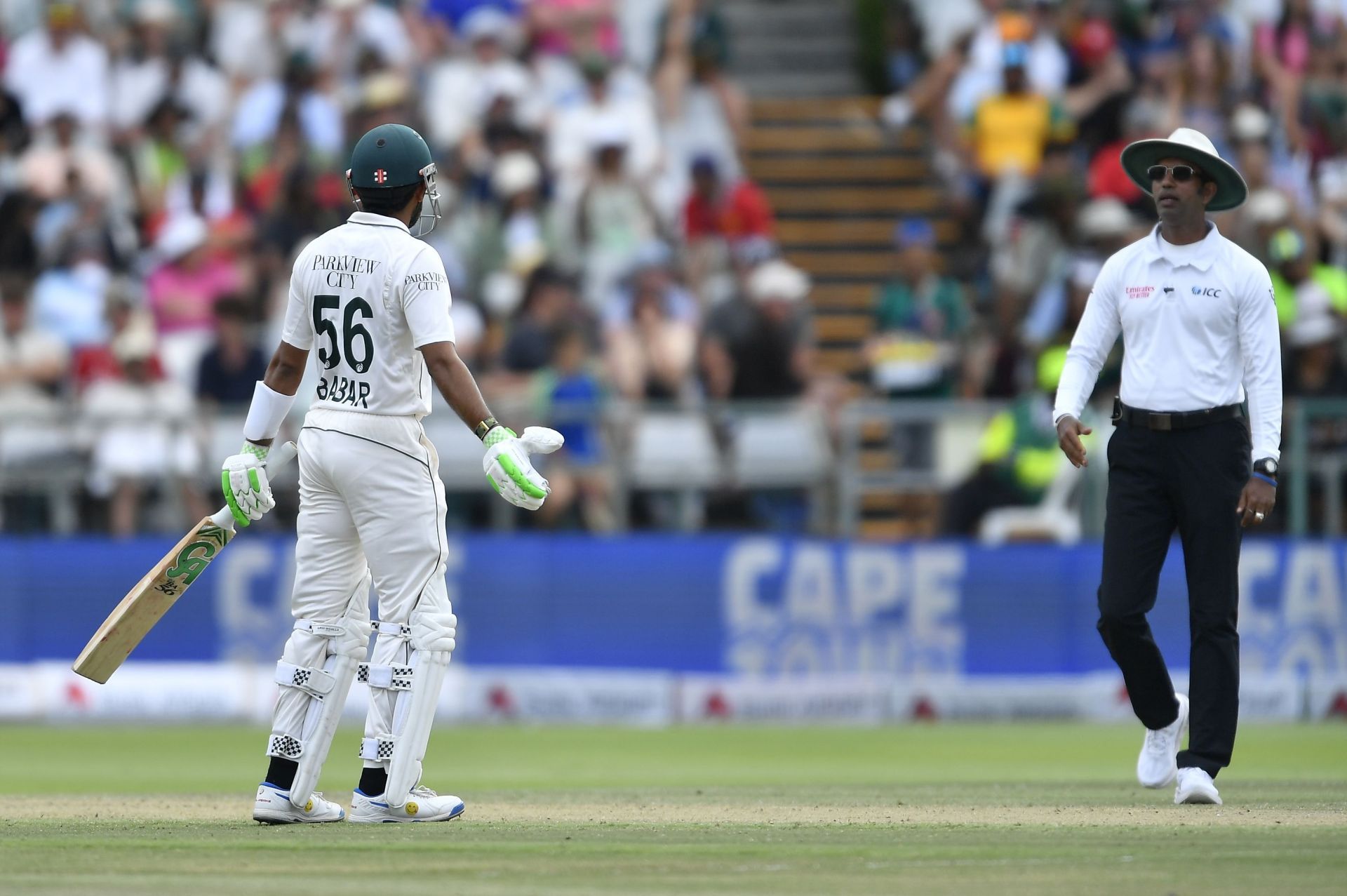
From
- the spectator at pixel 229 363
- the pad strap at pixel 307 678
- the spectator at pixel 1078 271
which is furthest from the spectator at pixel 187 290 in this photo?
the pad strap at pixel 307 678

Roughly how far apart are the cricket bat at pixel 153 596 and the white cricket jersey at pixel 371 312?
1.63ft

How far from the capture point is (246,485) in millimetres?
8102

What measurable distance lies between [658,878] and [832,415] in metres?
8.86

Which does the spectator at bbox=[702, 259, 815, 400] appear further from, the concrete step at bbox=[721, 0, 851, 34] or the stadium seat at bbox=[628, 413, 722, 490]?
the concrete step at bbox=[721, 0, 851, 34]

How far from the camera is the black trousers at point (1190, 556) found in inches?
347

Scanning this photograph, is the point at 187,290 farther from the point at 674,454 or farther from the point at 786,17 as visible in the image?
the point at 786,17

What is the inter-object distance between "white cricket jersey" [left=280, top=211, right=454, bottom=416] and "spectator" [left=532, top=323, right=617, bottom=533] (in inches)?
272

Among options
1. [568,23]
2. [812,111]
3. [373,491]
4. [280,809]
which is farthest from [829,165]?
[280,809]

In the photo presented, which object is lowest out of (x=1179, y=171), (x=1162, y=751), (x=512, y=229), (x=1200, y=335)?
(x=1162, y=751)

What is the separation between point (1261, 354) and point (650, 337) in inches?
328

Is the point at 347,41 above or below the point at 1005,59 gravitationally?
below

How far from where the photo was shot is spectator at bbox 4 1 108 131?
18.7 metres

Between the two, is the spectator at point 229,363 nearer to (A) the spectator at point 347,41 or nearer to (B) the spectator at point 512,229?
(B) the spectator at point 512,229

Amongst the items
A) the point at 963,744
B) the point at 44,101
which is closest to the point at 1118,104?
the point at 963,744
